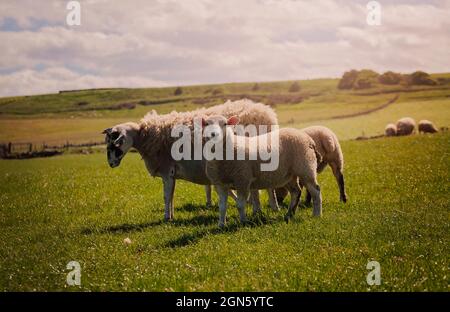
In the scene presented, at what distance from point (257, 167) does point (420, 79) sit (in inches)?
4187

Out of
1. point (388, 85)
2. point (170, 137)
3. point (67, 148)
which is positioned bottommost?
point (67, 148)

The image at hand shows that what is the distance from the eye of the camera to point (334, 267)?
24.6 ft

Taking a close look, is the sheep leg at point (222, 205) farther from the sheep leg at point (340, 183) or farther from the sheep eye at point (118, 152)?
the sheep leg at point (340, 183)

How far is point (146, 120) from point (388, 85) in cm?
11844

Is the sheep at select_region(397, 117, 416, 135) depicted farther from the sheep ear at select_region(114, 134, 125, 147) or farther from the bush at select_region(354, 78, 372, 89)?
the bush at select_region(354, 78, 372, 89)

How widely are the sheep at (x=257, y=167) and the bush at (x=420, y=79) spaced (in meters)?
101

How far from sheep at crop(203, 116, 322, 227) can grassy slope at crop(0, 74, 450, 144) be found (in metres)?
41.5

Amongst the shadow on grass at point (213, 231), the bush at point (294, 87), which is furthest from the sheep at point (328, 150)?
the bush at point (294, 87)

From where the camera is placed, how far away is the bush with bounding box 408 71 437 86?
101 metres

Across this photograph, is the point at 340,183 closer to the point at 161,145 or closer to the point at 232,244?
the point at 161,145

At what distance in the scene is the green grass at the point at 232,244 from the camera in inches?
281
